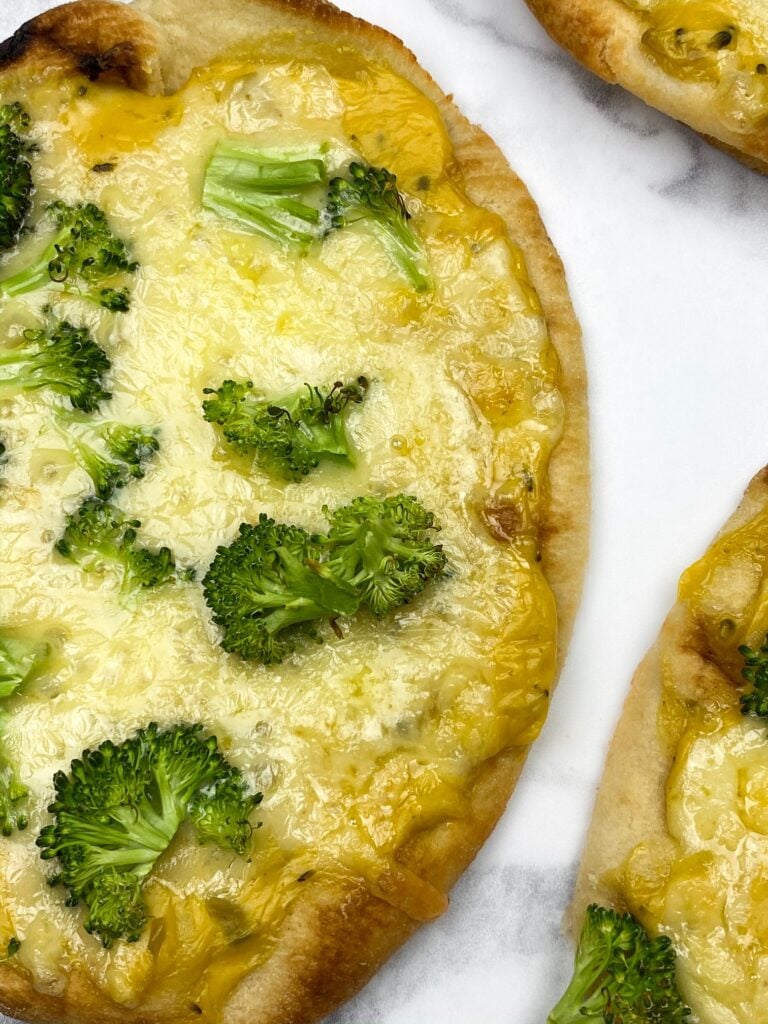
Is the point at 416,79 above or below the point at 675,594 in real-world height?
above

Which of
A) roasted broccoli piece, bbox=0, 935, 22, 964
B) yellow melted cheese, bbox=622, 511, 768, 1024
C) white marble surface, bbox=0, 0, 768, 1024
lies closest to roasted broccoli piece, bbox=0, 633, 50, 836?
roasted broccoli piece, bbox=0, 935, 22, 964

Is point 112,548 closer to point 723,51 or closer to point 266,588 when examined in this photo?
point 266,588

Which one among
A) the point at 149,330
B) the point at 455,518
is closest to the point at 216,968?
the point at 455,518

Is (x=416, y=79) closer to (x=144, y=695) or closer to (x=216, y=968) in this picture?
(x=144, y=695)

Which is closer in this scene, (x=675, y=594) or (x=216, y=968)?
(x=216, y=968)

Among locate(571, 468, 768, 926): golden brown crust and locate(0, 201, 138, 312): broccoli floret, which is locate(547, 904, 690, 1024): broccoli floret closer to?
locate(571, 468, 768, 926): golden brown crust

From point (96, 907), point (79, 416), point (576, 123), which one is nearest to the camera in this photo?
point (96, 907)

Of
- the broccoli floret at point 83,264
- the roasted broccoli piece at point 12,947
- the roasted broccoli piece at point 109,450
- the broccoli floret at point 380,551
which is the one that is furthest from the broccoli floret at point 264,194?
the roasted broccoli piece at point 12,947
